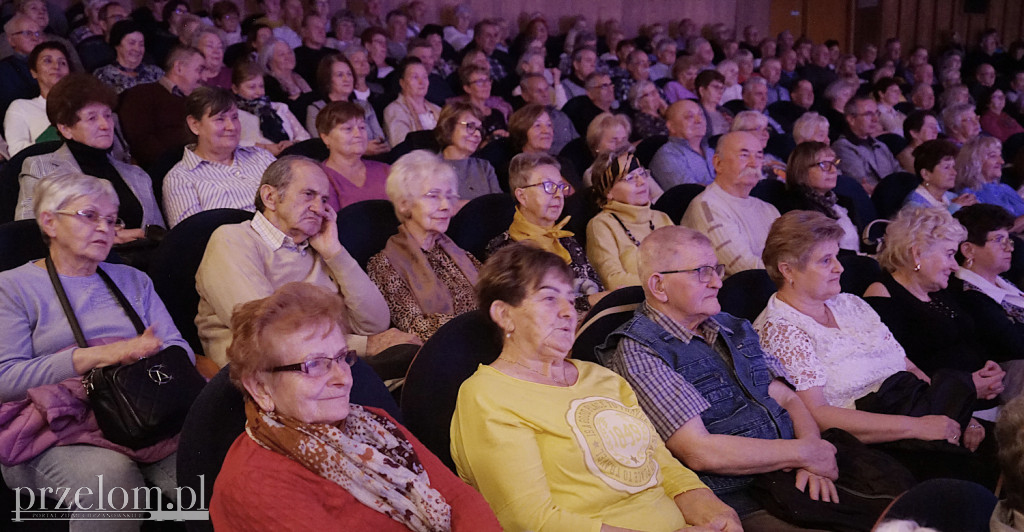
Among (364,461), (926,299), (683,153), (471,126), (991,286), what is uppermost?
(471,126)

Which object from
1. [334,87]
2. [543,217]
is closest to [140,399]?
[543,217]

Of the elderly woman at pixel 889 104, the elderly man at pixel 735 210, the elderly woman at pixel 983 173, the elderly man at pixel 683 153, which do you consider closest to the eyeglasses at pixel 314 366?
the elderly man at pixel 735 210

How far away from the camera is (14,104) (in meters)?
3.82

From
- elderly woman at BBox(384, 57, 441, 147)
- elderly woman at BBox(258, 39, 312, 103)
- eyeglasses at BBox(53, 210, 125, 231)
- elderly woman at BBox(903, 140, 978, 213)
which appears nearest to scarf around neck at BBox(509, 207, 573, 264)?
eyeglasses at BBox(53, 210, 125, 231)

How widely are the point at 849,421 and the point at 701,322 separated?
455 millimetres

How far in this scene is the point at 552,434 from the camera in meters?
1.73

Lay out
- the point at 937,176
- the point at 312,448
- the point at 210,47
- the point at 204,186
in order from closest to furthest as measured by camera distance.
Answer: the point at 312,448 → the point at 204,186 → the point at 937,176 → the point at 210,47

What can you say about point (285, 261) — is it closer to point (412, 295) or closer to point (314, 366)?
point (412, 295)

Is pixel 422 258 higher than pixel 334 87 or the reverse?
the reverse

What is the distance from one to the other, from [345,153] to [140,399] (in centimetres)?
185

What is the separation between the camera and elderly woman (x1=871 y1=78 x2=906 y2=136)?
6.76 metres

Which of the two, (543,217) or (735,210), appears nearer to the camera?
Answer: (543,217)

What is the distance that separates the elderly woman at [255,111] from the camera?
435 cm

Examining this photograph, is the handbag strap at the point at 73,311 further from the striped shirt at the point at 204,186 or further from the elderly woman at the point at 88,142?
the striped shirt at the point at 204,186
